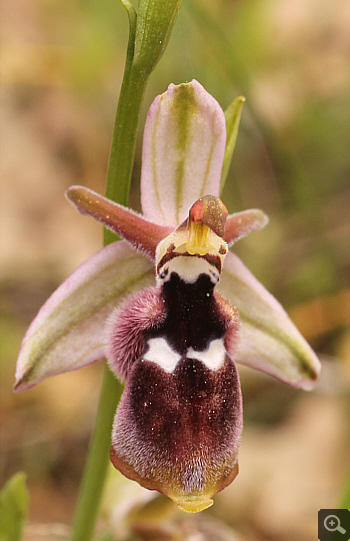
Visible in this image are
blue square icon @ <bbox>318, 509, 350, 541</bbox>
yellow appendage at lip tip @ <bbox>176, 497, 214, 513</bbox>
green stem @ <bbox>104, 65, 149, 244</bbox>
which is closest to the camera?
yellow appendage at lip tip @ <bbox>176, 497, 214, 513</bbox>

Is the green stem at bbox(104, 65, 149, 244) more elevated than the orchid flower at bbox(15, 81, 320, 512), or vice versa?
the green stem at bbox(104, 65, 149, 244)

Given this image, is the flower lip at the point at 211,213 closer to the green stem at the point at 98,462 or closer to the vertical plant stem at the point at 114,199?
the vertical plant stem at the point at 114,199

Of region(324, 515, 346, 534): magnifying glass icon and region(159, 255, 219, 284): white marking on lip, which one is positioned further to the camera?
region(324, 515, 346, 534): magnifying glass icon

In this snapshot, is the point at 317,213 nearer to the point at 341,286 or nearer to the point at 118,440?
the point at 341,286

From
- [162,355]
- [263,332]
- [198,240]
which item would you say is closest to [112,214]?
[198,240]

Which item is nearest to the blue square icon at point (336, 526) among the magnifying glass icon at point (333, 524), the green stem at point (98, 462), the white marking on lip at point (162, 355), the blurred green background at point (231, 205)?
the magnifying glass icon at point (333, 524)

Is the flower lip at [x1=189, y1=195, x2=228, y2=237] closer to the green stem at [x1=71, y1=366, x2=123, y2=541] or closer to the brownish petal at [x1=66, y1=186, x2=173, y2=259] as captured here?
the brownish petal at [x1=66, y1=186, x2=173, y2=259]

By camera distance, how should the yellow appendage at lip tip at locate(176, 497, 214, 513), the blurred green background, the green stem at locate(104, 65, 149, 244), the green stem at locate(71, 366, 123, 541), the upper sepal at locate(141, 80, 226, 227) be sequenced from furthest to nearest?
the blurred green background, the green stem at locate(71, 366, 123, 541), the upper sepal at locate(141, 80, 226, 227), the green stem at locate(104, 65, 149, 244), the yellow appendage at lip tip at locate(176, 497, 214, 513)

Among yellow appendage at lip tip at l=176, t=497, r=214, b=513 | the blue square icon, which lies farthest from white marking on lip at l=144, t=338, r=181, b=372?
the blue square icon
